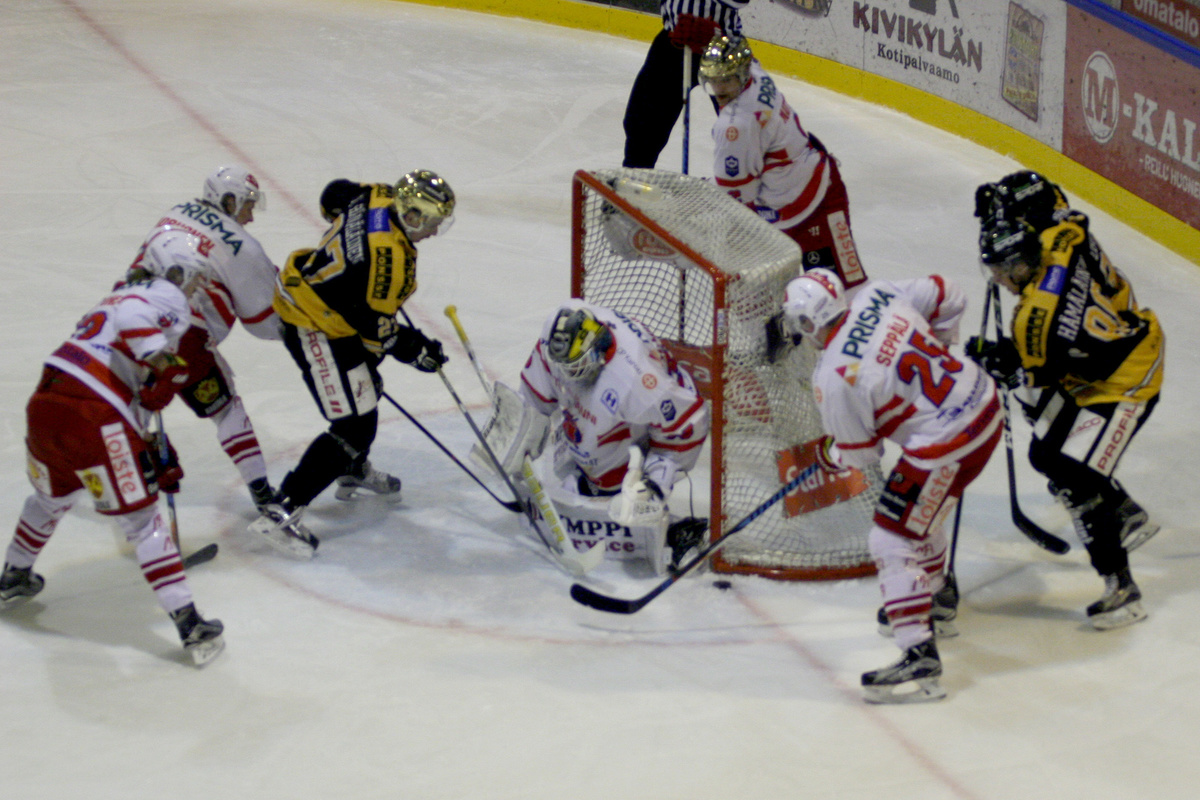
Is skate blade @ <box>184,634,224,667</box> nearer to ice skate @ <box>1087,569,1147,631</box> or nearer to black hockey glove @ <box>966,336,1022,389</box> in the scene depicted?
black hockey glove @ <box>966,336,1022,389</box>

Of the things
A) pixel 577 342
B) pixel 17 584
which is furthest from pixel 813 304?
pixel 17 584

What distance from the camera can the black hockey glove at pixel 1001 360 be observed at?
3.79 m

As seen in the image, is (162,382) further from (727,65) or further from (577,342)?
(727,65)

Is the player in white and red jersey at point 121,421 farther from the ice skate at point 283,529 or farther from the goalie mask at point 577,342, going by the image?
the goalie mask at point 577,342

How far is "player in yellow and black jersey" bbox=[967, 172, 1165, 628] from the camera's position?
11.6 feet

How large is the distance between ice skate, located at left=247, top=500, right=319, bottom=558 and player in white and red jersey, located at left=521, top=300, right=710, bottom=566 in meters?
0.81

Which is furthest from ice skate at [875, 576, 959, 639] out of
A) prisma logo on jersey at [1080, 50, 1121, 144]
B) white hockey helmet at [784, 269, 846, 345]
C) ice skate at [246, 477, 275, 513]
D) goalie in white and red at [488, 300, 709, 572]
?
prisma logo on jersey at [1080, 50, 1121, 144]

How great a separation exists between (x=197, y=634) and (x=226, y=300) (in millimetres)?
1125

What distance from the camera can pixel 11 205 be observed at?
684 cm

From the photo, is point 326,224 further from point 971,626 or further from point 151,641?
point 971,626

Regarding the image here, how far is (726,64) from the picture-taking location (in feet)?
15.5

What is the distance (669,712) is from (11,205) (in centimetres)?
495

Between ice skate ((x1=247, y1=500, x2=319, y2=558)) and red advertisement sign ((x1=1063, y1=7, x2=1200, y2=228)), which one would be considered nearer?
ice skate ((x1=247, y1=500, x2=319, y2=558))

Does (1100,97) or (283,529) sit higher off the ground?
(1100,97)
